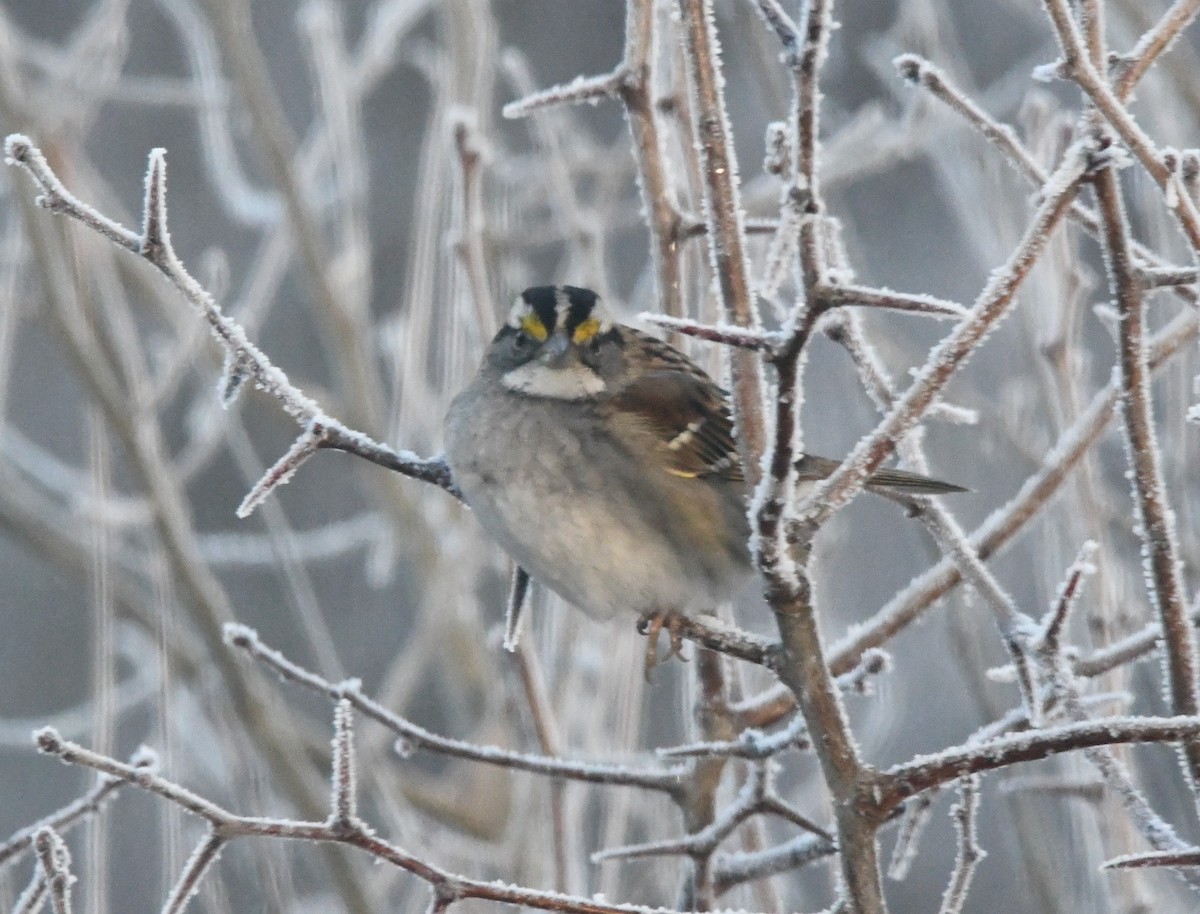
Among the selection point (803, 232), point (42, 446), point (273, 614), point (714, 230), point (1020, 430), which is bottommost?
point (803, 232)

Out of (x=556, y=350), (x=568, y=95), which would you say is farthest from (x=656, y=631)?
(x=568, y=95)

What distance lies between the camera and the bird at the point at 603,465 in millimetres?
2680

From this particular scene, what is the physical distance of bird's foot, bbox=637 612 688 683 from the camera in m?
2.51

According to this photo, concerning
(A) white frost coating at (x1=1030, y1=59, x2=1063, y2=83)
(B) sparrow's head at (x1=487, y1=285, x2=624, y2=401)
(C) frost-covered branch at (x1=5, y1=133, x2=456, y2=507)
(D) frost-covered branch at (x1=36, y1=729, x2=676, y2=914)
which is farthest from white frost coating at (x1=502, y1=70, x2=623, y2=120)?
(D) frost-covered branch at (x1=36, y1=729, x2=676, y2=914)

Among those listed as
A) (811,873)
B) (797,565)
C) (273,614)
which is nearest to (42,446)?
(273,614)

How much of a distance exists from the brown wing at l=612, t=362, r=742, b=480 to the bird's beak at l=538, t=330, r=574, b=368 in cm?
12

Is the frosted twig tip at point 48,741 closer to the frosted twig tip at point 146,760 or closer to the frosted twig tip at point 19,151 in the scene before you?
the frosted twig tip at point 146,760

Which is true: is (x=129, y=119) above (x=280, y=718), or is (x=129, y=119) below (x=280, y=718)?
above

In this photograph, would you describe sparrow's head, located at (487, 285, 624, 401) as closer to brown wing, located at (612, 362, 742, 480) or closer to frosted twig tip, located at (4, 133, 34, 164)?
→ brown wing, located at (612, 362, 742, 480)

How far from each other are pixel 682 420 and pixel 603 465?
0.67 feet

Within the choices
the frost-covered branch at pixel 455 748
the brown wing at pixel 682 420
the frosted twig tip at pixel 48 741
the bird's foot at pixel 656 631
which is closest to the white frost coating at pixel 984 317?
the frost-covered branch at pixel 455 748

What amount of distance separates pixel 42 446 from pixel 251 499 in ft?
25.1

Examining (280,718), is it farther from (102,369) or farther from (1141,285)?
(1141,285)

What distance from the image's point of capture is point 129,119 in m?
9.55
